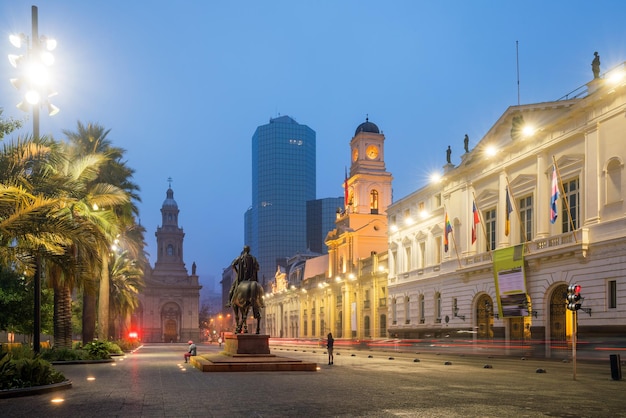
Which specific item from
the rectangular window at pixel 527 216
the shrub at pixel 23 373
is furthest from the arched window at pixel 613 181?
the shrub at pixel 23 373

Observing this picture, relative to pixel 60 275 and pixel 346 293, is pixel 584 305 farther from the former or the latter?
pixel 346 293

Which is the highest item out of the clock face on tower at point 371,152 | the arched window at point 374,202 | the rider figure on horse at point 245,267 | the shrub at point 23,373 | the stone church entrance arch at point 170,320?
the clock face on tower at point 371,152

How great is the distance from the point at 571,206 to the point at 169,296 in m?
99.0

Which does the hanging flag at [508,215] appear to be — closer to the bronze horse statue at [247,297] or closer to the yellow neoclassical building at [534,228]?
the yellow neoclassical building at [534,228]

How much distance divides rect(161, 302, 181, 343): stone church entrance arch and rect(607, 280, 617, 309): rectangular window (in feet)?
337

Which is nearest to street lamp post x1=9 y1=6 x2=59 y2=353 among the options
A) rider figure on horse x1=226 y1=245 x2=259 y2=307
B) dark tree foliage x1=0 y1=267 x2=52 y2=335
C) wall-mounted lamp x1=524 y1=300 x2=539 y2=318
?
rider figure on horse x1=226 y1=245 x2=259 y2=307

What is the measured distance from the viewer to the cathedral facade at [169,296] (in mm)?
122875

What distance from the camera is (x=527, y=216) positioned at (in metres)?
40.5

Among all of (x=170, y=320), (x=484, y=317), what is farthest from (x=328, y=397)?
(x=170, y=320)

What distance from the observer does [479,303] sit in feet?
150

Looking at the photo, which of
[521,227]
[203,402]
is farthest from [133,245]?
[203,402]

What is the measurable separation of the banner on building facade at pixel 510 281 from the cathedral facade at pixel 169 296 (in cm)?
8869

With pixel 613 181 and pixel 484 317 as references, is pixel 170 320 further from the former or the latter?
pixel 613 181

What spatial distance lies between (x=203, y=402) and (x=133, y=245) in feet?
118
